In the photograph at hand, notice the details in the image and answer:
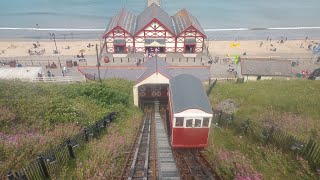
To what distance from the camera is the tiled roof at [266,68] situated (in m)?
39.2

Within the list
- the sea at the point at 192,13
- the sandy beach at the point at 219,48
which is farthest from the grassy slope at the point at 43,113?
the sea at the point at 192,13

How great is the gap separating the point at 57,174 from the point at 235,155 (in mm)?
9170

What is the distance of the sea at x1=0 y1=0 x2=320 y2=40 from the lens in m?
77.2

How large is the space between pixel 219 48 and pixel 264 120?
42416mm

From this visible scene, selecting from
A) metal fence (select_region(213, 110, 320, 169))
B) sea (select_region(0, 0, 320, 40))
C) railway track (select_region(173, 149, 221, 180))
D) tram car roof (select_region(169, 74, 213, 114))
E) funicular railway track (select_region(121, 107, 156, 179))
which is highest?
sea (select_region(0, 0, 320, 40))

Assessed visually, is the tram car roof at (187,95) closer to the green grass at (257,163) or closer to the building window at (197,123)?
the building window at (197,123)

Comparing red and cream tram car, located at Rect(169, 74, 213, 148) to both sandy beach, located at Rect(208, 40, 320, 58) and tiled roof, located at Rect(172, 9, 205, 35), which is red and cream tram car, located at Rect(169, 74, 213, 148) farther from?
sandy beach, located at Rect(208, 40, 320, 58)

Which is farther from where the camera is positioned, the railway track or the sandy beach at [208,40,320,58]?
the sandy beach at [208,40,320,58]

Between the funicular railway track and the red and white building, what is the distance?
28.7 m

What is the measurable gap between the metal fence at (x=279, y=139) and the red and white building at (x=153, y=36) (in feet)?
92.4

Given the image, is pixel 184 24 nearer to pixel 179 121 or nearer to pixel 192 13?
pixel 179 121

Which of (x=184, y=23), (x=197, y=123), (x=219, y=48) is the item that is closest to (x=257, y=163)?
(x=197, y=123)

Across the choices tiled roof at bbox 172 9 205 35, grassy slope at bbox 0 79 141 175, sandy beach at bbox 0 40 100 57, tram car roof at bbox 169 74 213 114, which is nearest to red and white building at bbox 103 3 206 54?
tiled roof at bbox 172 9 205 35

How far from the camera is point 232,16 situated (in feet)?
332
